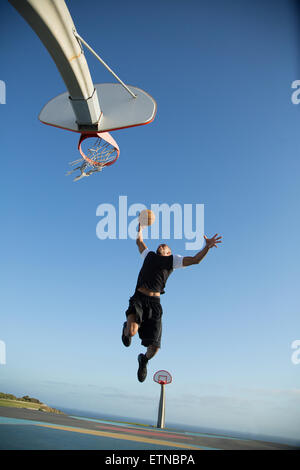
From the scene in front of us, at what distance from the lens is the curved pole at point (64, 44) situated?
15.1 ft

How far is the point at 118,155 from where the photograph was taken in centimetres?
786

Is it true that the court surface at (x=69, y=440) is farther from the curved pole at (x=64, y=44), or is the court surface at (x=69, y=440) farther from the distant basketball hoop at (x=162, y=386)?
the curved pole at (x=64, y=44)

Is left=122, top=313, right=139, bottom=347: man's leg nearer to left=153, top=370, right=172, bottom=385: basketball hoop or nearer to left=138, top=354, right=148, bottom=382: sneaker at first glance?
left=138, top=354, right=148, bottom=382: sneaker

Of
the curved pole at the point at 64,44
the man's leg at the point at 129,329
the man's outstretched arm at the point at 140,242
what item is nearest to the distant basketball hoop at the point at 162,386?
the man's leg at the point at 129,329

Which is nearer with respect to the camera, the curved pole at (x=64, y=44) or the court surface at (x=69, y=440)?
the court surface at (x=69, y=440)

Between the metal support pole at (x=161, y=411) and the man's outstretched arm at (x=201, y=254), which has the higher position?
the man's outstretched arm at (x=201, y=254)

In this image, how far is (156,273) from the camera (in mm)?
5945

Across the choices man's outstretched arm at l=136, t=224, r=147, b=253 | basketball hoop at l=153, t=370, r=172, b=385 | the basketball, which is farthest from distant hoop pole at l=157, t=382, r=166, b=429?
the basketball

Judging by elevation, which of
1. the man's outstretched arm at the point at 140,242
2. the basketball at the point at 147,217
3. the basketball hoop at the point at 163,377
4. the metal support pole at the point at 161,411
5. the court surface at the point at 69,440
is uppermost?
the basketball at the point at 147,217

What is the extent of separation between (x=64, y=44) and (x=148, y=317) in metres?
4.81

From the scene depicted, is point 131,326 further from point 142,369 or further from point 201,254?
point 201,254
